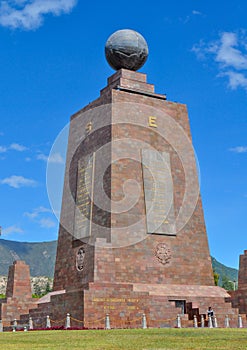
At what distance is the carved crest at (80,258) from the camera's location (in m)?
29.7

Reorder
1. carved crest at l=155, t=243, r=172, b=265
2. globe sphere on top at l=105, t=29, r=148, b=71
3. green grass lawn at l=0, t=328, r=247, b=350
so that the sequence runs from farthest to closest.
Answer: globe sphere on top at l=105, t=29, r=148, b=71
carved crest at l=155, t=243, r=172, b=265
green grass lawn at l=0, t=328, r=247, b=350

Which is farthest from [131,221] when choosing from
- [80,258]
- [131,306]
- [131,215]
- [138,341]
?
[138,341]

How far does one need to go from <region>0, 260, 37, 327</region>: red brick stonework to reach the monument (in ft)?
6.09

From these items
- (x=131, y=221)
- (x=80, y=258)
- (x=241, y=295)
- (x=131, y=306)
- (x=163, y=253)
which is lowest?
(x=131, y=306)

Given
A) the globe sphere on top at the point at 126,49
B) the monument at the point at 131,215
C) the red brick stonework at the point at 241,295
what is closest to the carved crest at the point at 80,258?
the monument at the point at 131,215

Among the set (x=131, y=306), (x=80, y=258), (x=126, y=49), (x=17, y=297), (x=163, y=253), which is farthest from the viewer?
(x=126, y=49)

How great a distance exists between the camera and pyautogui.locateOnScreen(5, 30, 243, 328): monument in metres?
26.3

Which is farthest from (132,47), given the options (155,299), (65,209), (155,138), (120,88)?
(155,299)

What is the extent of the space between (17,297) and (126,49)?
15.5 meters

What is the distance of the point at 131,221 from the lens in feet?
96.3

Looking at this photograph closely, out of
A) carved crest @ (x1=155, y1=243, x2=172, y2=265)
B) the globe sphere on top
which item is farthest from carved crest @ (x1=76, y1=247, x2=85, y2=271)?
the globe sphere on top

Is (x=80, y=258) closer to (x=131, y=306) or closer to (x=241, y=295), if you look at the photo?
(x=131, y=306)

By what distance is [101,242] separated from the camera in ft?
89.0

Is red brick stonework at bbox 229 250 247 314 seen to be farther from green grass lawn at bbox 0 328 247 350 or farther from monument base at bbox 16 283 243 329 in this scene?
green grass lawn at bbox 0 328 247 350
